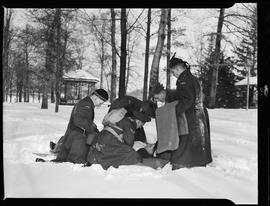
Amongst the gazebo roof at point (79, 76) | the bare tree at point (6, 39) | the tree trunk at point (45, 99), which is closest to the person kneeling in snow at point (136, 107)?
the gazebo roof at point (79, 76)

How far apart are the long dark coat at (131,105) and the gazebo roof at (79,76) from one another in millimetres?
340

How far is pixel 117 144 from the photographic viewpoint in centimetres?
411

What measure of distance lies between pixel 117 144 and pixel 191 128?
Answer: 79 cm

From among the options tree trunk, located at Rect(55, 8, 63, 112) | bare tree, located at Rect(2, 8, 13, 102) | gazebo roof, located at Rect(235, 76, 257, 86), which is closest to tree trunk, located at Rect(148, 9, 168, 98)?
gazebo roof, located at Rect(235, 76, 257, 86)

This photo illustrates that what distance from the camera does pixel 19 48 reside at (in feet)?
13.5

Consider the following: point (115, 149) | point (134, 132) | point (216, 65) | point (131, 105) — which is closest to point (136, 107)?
point (131, 105)

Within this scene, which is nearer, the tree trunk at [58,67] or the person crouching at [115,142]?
the person crouching at [115,142]

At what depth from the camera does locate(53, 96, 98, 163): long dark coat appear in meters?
4.16

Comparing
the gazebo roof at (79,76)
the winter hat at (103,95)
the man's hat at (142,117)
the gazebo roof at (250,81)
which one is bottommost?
the man's hat at (142,117)

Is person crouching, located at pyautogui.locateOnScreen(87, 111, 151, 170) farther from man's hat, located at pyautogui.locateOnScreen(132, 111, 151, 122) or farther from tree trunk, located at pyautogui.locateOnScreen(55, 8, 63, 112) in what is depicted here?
tree trunk, located at pyautogui.locateOnScreen(55, 8, 63, 112)

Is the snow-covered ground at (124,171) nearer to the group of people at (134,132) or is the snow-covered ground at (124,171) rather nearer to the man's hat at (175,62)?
the group of people at (134,132)

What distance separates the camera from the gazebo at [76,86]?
422cm
